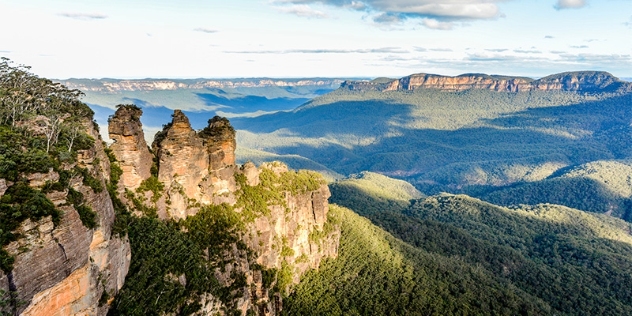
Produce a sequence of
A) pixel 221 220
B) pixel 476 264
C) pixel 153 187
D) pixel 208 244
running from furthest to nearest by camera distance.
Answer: pixel 476 264, pixel 221 220, pixel 208 244, pixel 153 187

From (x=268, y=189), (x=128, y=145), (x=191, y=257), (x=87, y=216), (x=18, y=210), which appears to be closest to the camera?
(x=18, y=210)

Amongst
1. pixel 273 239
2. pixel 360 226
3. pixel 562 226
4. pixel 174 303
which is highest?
pixel 174 303

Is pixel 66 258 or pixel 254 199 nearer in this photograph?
pixel 66 258

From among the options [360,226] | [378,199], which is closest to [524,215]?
[378,199]

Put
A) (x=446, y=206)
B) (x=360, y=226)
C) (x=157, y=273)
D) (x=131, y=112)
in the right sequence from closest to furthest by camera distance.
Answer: (x=157, y=273), (x=131, y=112), (x=360, y=226), (x=446, y=206)

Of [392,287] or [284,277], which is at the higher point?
[284,277]

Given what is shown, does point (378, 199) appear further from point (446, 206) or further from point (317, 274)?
point (317, 274)

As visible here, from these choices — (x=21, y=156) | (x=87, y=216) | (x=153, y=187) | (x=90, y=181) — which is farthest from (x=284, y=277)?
(x=21, y=156)

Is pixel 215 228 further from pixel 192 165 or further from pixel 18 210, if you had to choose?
pixel 18 210
